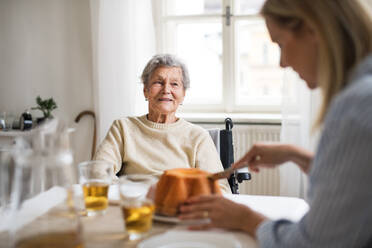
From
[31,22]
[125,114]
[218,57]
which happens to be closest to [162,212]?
[125,114]

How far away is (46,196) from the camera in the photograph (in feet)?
3.10

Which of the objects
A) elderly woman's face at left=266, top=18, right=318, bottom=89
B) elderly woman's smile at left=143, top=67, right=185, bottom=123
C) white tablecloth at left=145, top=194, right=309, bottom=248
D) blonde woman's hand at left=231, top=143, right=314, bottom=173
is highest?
elderly woman's face at left=266, top=18, right=318, bottom=89

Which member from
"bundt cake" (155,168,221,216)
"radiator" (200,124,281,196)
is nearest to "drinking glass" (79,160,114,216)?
"bundt cake" (155,168,221,216)

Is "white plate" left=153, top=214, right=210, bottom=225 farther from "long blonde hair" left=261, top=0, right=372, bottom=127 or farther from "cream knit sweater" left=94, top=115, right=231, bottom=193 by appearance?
"cream knit sweater" left=94, top=115, right=231, bottom=193

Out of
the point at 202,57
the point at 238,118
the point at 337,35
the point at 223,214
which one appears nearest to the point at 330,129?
the point at 337,35

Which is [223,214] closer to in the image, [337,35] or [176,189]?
[176,189]

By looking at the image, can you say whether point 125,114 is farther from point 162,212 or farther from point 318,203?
point 318,203

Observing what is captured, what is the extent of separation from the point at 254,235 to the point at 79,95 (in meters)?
2.64

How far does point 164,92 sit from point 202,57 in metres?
1.36

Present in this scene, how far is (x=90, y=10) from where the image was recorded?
3.29 m

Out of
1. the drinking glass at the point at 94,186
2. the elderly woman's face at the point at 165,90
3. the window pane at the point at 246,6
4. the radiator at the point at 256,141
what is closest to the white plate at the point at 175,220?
the drinking glass at the point at 94,186

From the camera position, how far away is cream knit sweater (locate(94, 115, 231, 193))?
2080 mm

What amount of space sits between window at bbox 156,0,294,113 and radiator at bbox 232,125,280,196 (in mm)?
277

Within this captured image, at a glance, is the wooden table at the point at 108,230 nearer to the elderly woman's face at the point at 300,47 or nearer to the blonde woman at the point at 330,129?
the blonde woman at the point at 330,129
